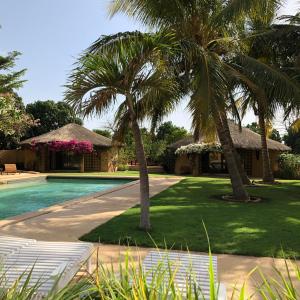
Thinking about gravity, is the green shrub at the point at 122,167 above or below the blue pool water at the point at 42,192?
above

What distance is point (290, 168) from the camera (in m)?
23.4

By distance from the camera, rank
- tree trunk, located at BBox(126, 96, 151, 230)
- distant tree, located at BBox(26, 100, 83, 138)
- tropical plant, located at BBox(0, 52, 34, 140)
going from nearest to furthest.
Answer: tree trunk, located at BBox(126, 96, 151, 230) < tropical plant, located at BBox(0, 52, 34, 140) < distant tree, located at BBox(26, 100, 83, 138)

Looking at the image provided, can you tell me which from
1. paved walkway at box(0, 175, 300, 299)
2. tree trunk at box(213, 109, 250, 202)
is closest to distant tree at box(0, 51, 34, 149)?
paved walkway at box(0, 175, 300, 299)

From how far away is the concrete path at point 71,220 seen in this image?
23.5 ft

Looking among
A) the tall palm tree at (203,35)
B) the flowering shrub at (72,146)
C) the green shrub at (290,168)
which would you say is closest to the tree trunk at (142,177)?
the tall palm tree at (203,35)

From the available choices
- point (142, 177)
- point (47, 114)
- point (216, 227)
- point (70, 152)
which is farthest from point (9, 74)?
point (216, 227)

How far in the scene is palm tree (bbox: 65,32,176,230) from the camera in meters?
6.89

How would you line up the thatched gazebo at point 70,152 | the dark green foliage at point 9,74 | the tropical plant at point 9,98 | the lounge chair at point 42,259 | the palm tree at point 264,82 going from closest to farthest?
the lounge chair at point 42,259 < the palm tree at point 264,82 < the tropical plant at point 9,98 < the dark green foliage at point 9,74 < the thatched gazebo at point 70,152

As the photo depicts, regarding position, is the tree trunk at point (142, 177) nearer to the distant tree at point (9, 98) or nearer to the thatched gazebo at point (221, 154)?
the distant tree at point (9, 98)

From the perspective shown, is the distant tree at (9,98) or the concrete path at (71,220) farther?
the distant tree at (9,98)

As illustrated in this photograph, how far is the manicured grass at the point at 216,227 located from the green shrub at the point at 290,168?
469 inches

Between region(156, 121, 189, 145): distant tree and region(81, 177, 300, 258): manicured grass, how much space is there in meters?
25.4

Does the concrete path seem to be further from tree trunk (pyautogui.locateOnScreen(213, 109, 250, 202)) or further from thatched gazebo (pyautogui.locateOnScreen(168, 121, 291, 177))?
thatched gazebo (pyautogui.locateOnScreen(168, 121, 291, 177))

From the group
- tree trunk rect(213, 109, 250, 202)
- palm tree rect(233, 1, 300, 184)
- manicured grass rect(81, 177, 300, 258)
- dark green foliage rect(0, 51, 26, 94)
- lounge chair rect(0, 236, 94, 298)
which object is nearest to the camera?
lounge chair rect(0, 236, 94, 298)
